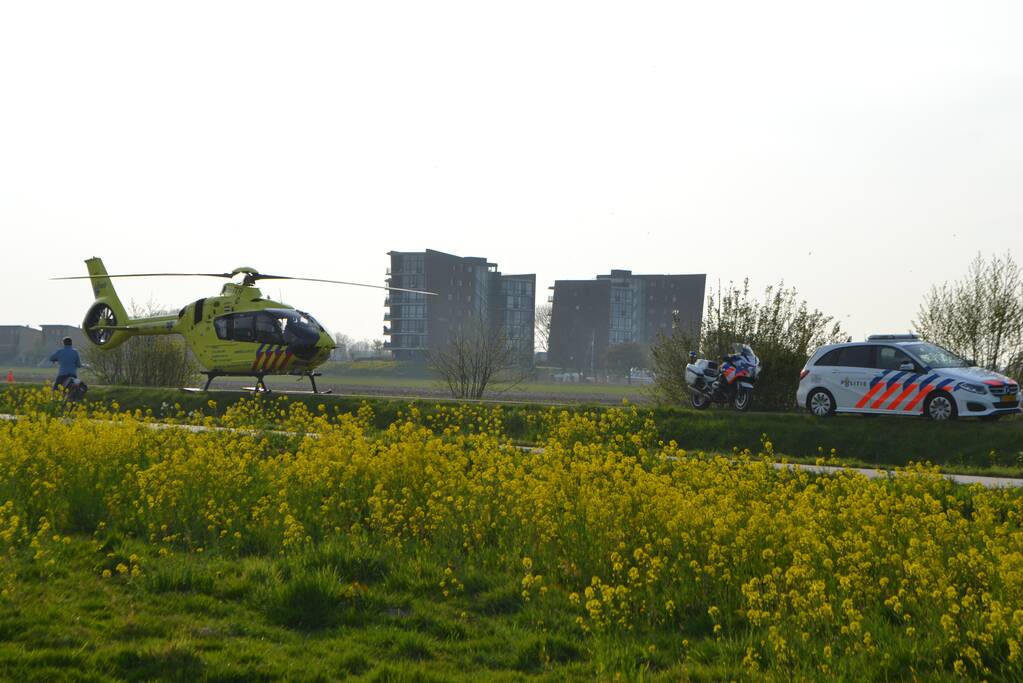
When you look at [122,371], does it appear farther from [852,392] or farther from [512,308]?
[512,308]

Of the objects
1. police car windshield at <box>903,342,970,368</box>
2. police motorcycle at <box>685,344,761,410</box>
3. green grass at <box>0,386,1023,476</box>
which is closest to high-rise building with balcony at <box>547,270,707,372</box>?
police motorcycle at <box>685,344,761,410</box>

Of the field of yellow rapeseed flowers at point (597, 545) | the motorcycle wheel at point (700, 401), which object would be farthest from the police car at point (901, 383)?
the field of yellow rapeseed flowers at point (597, 545)

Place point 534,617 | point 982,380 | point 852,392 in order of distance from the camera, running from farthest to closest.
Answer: point 852,392
point 982,380
point 534,617

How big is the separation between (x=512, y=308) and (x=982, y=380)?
312ft

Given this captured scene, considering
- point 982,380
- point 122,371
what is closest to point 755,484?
point 982,380

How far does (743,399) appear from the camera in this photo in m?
21.9

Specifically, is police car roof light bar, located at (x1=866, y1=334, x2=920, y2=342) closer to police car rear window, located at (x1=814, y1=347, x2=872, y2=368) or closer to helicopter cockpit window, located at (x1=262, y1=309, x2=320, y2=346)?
police car rear window, located at (x1=814, y1=347, x2=872, y2=368)

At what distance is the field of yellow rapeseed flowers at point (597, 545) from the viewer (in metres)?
6.39

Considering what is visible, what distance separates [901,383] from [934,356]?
0.98 meters

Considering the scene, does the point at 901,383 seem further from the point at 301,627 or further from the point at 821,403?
the point at 301,627

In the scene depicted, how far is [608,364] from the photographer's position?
10119 centimetres

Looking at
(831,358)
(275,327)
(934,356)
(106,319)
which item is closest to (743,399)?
(831,358)

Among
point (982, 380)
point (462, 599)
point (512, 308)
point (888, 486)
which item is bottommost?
point (462, 599)

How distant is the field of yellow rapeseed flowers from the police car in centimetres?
729
